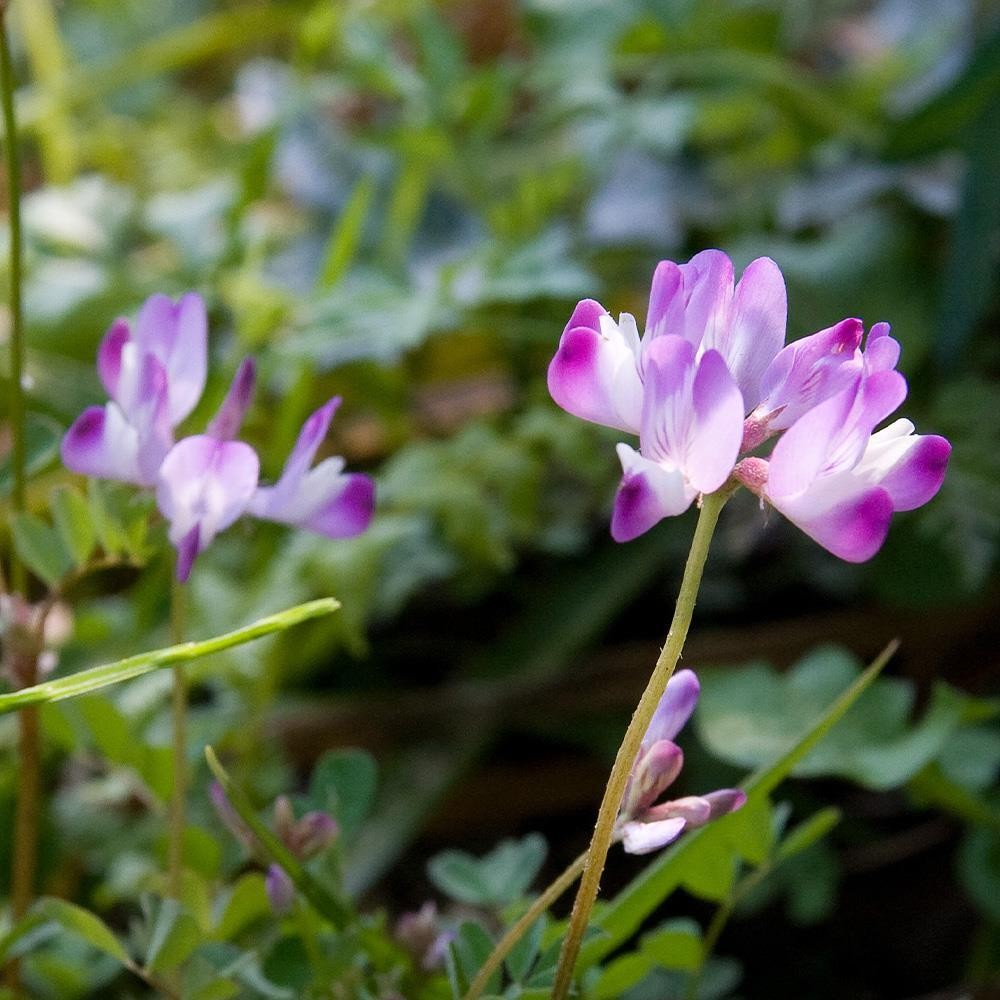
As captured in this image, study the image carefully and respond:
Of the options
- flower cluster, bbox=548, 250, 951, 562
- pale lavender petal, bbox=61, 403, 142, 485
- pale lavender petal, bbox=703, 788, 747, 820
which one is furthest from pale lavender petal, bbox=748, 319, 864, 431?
pale lavender petal, bbox=61, 403, 142, 485

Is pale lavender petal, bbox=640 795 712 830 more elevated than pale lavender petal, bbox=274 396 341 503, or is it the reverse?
pale lavender petal, bbox=274 396 341 503

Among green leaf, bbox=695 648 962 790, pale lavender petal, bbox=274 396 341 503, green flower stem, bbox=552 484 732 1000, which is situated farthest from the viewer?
green leaf, bbox=695 648 962 790

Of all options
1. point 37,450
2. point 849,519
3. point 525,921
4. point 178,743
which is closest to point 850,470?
point 849,519

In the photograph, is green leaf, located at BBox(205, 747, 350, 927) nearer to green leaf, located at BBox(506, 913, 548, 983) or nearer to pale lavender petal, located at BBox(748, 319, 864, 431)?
green leaf, located at BBox(506, 913, 548, 983)

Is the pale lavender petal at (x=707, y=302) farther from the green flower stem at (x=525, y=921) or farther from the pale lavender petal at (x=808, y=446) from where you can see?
the green flower stem at (x=525, y=921)

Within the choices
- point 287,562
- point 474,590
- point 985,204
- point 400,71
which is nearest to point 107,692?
point 287,562

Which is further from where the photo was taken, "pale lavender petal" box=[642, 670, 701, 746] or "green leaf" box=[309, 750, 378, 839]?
"green leaf" box=[309, 750, 378, 839]

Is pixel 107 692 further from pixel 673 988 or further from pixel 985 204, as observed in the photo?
pixel 985 204
